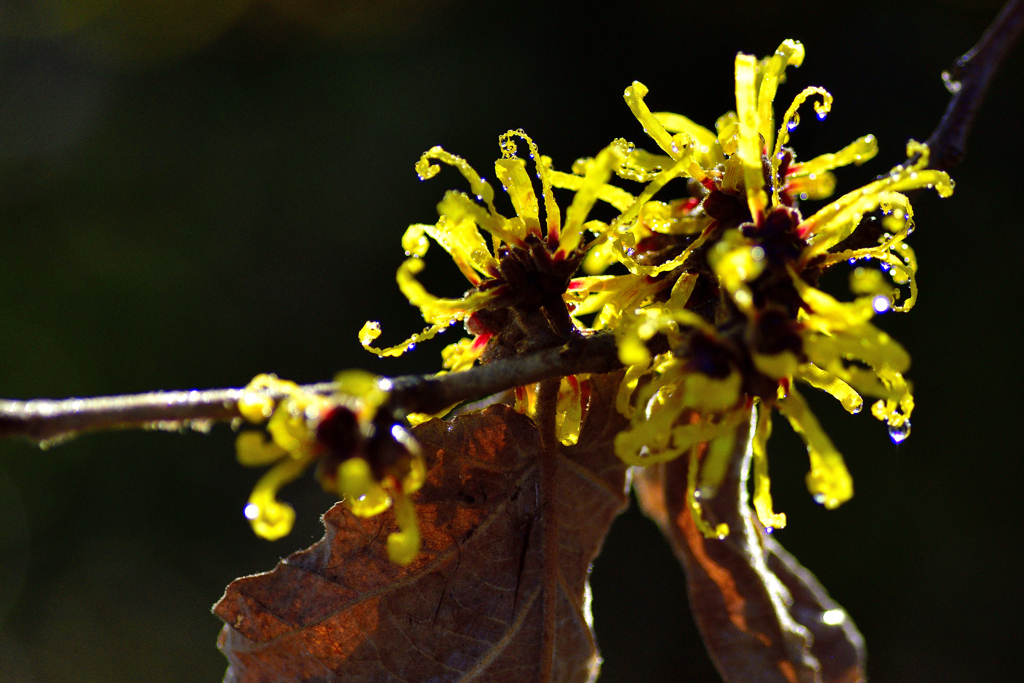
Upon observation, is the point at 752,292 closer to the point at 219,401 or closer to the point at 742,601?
the point at 219,401

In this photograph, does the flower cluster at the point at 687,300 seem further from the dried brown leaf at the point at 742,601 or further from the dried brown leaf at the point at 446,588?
the dried brown leaf at the point at 742,601

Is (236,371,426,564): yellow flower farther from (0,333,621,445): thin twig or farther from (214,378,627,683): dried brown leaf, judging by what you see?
(214,378,627,683): dried brown leaf

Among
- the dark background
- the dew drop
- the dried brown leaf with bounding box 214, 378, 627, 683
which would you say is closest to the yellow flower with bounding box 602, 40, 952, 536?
the dew drop

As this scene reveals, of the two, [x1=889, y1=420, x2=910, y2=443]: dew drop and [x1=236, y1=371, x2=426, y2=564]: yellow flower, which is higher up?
[x1=236, y1=371, x2=426, y2=564]: yellow flower

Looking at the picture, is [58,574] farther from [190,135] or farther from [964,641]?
[964,641]

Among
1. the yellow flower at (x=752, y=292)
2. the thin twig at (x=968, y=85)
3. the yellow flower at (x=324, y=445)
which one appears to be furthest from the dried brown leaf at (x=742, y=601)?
the yellow flower at (x=324, y=445)

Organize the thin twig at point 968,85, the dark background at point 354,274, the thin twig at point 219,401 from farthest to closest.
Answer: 1. the dark background at point 354,274
2. the thin twig at point 968,85
3. the thin twig at point 219,401

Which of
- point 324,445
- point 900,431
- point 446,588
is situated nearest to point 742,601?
point 900,431
